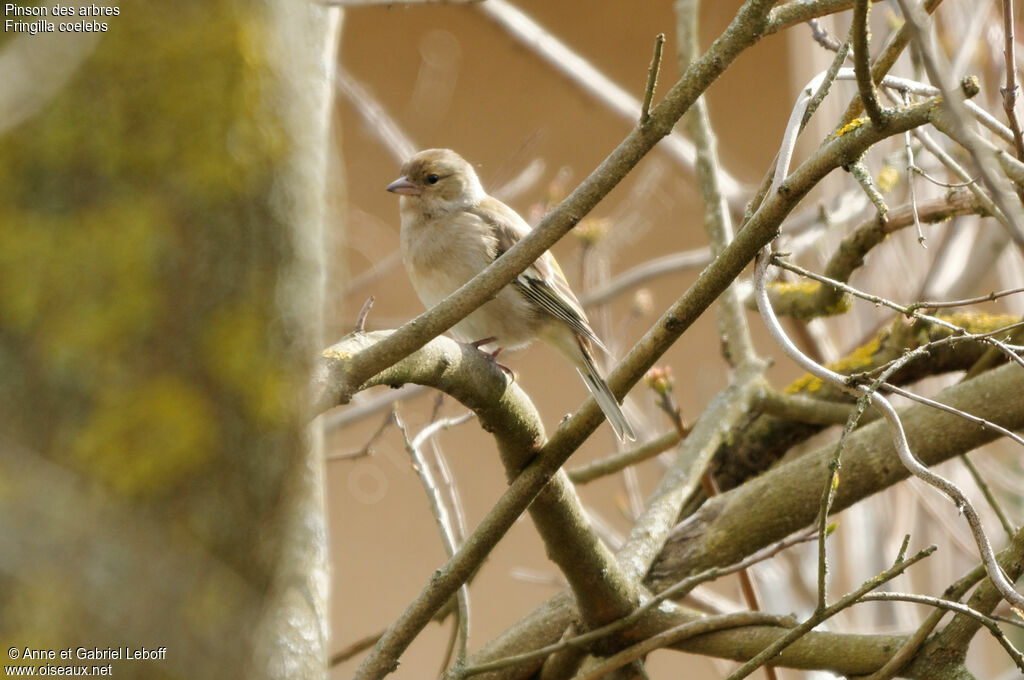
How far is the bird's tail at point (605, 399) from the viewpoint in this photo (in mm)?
2327

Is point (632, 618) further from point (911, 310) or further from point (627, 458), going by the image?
point (911, 310)

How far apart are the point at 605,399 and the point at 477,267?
1.66 m

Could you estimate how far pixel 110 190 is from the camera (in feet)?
3.51

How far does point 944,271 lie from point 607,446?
2.86 metres

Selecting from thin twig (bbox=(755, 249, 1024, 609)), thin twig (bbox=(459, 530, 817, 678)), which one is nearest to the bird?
thin twig (bbox=(459, 530, 817, 678))

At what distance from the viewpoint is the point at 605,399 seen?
241 centimetres

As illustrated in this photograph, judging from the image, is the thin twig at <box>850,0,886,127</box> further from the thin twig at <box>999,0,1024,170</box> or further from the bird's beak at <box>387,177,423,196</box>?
the bird's beak at <box>387,177,423,196</box>

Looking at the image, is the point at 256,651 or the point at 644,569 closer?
the point at 256,651

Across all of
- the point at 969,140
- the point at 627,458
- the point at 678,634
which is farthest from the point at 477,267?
the point at 969,140

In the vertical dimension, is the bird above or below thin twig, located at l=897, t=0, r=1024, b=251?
above

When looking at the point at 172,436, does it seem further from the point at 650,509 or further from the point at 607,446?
the point at 607,446

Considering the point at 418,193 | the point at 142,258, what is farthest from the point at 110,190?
the point at 418,193

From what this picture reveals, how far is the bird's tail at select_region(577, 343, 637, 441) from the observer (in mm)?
2327

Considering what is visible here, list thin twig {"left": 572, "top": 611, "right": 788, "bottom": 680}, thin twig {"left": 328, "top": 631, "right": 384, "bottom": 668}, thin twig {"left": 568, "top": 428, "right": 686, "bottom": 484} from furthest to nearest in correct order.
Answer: thin twig {"left": 568, "top": 428, "right": 686, "bottom": 484} → thin twig {"left": 328, "top": 631, "right": 384, "bottom": 668} → thin twig {"left": 572, "top": 611, "right": 788, "bottom": 680}
